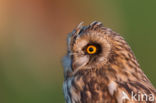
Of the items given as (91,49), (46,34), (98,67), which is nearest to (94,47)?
(91,49)

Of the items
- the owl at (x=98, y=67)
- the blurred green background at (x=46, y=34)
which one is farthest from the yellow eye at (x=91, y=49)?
the blurred green background at (x=46, y=34)

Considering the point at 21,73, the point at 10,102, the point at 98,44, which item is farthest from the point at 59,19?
the point at 98,44

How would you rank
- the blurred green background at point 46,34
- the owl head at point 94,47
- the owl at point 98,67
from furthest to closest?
the blurred green background at point 46,34
the owl head at point 94,47
the owl at point 98,67

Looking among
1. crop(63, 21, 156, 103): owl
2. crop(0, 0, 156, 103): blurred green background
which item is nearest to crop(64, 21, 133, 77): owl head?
crop(63, 21, 156, 103): owl

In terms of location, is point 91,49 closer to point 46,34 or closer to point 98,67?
point 98,67

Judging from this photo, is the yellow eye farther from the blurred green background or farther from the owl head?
the blurred green background

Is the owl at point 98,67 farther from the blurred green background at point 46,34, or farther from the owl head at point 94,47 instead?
the blurred green background at point 46,34

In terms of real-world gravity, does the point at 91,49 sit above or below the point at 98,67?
above

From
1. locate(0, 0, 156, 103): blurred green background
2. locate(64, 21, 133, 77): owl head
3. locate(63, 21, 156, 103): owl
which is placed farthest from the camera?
locate(0, 0, 156, 103): blurred green background
